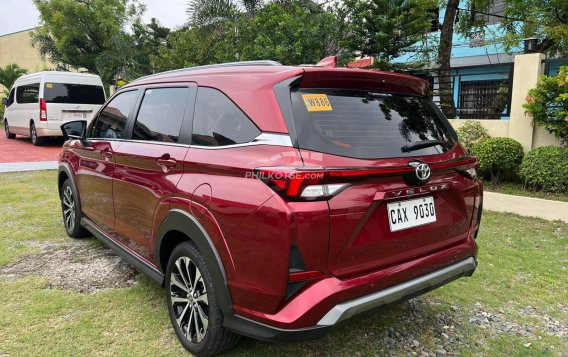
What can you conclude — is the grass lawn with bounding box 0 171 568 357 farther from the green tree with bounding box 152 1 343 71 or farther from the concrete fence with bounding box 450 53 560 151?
the green tree with bounding box 152 1 343 71

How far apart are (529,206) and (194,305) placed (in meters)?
5.30

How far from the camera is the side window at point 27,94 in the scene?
13.1 m

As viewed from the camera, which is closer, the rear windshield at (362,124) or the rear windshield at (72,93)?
the rear windshield at (362,124)

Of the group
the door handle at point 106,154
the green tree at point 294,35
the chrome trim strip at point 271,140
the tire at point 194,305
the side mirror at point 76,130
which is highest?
the green tree at point 294,35

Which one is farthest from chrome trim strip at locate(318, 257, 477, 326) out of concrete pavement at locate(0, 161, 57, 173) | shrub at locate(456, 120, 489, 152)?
concrete pavement at locate(0, 161, 57, 173)

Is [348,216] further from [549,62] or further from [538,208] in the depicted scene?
[549,62]

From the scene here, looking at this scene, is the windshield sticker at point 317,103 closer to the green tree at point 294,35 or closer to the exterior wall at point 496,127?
the exterior wall at point 496,127

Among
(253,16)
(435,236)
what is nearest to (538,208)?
(435,236)

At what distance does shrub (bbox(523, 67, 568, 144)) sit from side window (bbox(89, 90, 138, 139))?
624 cm

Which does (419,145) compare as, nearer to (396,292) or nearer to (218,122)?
(396,292)

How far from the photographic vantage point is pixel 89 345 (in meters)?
2.77

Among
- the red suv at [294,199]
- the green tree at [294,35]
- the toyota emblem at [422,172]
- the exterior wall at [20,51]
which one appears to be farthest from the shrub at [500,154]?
the exterior wall at [20,51]

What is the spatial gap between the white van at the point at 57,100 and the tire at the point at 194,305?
11.7m

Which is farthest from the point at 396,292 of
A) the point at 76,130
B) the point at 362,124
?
the point at 76,130
